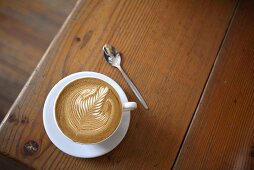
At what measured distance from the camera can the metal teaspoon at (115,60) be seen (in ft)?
2.14

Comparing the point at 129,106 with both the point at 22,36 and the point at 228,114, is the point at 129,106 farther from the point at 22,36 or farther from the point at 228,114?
the point at 22,36

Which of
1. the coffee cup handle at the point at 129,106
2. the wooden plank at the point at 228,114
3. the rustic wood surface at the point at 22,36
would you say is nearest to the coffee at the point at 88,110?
the coffee cup handle at the point at 129,106

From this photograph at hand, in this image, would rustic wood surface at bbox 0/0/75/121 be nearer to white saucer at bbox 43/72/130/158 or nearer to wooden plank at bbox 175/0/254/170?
white saucer at bbox 43/72/130/158

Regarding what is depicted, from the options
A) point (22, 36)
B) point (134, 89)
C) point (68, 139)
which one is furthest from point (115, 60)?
point (22, 36)

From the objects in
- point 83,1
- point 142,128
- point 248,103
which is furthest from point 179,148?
point 83,1

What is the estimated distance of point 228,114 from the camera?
687 millimetres

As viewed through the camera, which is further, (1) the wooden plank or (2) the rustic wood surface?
(2) the rustic wood surface

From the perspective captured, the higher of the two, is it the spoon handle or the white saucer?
the spoon handle

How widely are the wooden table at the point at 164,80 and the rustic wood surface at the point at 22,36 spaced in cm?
53

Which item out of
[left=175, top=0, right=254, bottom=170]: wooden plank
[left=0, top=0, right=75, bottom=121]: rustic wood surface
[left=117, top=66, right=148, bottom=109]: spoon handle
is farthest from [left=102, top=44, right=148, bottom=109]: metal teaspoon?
[left=0, top=0, right=75, bottom=121]: rustic wood surface

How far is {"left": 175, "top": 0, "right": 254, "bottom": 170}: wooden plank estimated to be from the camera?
0.66 metres

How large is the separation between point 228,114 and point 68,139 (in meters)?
0.40

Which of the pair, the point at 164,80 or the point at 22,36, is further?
the point at 22,36

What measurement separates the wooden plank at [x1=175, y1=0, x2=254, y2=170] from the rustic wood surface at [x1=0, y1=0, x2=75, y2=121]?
76cm
